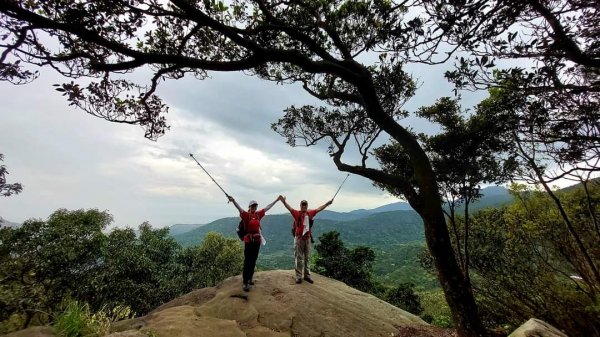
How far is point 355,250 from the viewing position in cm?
3259

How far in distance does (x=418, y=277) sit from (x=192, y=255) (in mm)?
93523

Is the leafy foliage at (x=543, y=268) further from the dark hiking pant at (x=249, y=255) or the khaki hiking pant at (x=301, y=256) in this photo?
the dark hiking pant at (x=249, y=255)

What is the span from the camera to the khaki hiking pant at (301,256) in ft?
40.0

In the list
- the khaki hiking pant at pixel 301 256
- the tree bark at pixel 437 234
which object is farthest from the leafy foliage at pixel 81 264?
the tree bark at pixel 437 234

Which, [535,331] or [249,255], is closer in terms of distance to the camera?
[535,331]

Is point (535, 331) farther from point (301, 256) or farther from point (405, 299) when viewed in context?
point (405, 299)

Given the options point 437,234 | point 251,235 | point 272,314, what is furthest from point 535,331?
point 251,235

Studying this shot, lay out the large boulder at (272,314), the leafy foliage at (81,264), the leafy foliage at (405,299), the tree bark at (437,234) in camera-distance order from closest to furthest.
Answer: the tree bark at (437,234) → the large boulder at (272,314) → the leafy foliage at (81,264) → the leafy foliage at (405,299)

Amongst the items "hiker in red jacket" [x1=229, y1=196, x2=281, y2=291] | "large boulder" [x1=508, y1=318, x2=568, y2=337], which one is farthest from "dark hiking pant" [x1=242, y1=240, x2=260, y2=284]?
"large boulder" [x1=508, y1=318, x2=568, y2=337]

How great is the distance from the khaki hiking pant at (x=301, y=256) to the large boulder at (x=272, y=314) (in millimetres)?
537

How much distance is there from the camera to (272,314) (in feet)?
32.9

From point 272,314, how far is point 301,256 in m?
2.83

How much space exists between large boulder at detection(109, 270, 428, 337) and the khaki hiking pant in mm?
537

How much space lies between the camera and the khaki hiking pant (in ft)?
40.0
